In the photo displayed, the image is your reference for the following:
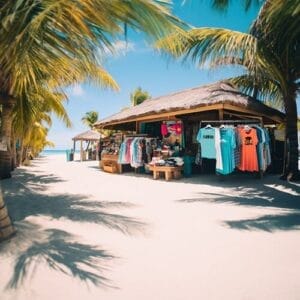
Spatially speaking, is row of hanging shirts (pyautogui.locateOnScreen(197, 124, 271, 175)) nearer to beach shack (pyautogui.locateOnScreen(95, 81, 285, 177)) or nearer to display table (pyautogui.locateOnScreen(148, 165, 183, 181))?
beach shack (pyautogui.locateOnScreen(95, 81, 285, 177))

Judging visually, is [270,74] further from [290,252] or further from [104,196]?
[290,252]

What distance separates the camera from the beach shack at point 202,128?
8594 mm

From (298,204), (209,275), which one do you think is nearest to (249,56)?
(298,204)

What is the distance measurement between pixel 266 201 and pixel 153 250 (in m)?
3.33

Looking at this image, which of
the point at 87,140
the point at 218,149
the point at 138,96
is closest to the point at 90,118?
the point at 87,140

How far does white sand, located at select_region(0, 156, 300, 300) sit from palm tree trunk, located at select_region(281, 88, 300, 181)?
3.17 meters

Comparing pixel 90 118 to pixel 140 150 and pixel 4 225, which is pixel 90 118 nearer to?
pixel 140 150

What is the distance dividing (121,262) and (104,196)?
384 cm

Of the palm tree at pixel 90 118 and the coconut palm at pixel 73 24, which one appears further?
the palm tree at pixel 90 118

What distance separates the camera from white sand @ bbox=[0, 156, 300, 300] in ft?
7.68

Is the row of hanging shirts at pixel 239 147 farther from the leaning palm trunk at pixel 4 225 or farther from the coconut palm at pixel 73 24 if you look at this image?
the leaning palm trunk at pixel 4 225

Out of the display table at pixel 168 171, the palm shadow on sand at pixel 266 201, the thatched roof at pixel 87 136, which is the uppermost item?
the thatched roof at pixel 87 136

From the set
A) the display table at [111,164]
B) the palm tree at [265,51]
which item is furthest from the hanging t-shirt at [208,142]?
the display table at [111,164]

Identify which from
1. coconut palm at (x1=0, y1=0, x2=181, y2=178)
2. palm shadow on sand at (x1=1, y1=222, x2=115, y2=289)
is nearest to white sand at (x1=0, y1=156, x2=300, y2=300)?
palm shadow on sand at (x1=1, y1=222, x2=115, y2=289)
